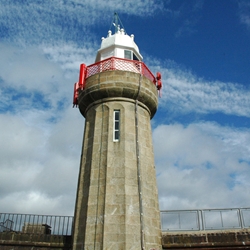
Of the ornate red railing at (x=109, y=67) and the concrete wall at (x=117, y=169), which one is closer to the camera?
the concrete wall at (x=117, y=169)

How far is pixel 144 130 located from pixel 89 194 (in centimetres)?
408

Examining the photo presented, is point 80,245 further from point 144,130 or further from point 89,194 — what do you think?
point 144,130

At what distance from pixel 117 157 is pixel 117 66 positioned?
5.03 meters

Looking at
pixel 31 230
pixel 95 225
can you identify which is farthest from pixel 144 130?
pixel 31 230

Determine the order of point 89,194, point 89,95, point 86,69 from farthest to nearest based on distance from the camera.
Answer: point 86,69, point 89,95, point 89,194

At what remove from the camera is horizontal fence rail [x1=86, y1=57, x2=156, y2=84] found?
14.4m

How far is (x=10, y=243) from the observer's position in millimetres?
13148

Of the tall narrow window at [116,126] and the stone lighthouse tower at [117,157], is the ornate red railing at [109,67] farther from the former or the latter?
the tall narrow window at [116,126]

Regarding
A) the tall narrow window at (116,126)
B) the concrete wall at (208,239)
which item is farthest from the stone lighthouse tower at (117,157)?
the concrete wall at (208,239)

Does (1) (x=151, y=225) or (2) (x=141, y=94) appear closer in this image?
(1) (x=151, y=225)

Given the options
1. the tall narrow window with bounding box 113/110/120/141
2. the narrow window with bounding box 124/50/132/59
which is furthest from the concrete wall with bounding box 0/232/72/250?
the narrow window with bounding box 124/50/132/59

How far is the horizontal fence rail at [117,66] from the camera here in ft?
47.3

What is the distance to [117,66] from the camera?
570 inches

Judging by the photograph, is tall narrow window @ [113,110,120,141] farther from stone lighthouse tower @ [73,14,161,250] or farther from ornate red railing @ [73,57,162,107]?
ornate red railing @ [73,57,162,107]
